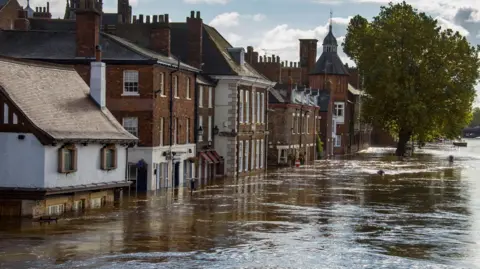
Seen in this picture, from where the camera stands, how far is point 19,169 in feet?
127

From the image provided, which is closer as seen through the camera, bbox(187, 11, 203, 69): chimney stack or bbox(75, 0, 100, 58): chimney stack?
bbox(75, 0, 100, 58): chimney stack

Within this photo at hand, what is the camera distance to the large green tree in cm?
10269

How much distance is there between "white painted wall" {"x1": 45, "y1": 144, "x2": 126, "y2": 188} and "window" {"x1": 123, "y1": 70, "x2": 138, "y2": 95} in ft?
27.5

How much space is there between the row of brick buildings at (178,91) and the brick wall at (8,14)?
0.14 meters

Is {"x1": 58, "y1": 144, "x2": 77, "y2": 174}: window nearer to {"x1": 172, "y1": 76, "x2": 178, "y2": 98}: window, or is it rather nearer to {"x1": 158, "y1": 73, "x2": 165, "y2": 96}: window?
{"x1": 158, "y1": 73, "x2": 165, "y2": 96}: window

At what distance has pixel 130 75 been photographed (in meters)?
53.8

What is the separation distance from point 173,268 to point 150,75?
2682 cm

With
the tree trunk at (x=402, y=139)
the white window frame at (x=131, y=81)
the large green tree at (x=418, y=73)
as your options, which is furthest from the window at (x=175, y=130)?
the tree trunk at (x=402, y=139)

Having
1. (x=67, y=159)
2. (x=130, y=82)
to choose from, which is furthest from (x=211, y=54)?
(x=67, y=159)

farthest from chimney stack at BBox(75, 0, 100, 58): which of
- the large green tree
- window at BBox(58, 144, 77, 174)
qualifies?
the large green tree

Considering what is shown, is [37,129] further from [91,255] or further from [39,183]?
[91,255]

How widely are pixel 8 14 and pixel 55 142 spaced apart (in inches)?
2023

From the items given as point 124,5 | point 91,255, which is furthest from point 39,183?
point 124,5

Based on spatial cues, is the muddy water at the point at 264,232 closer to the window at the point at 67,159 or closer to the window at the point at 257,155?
the window at the point at 67,159
